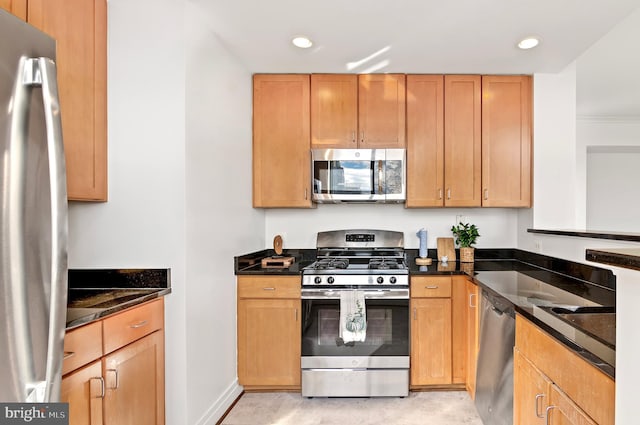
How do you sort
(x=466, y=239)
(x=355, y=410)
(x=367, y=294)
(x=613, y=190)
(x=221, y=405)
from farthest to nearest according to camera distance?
(x=613, y=190)
(x=466, y=239)
(x=367, y=294)
(x=355, y=410)
(x=221, y=405)

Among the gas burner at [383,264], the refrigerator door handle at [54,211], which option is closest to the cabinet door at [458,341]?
the gas burner at [383,264]

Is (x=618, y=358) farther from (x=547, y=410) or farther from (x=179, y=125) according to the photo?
(x=179, y=125)

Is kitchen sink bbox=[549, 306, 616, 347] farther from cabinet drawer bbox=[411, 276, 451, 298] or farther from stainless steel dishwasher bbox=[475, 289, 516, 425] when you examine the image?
cabinet drawer bbox=[411, 276, 451, 298]

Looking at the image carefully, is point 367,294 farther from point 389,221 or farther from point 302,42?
point 302,42

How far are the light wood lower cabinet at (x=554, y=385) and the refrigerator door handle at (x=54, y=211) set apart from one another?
159cm

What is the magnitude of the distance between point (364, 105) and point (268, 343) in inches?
81.4

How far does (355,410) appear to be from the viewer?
253 centimetres

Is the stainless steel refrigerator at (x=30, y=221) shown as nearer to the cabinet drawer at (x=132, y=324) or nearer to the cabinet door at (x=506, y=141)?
the cabinet drawer at (x=132, y=324)

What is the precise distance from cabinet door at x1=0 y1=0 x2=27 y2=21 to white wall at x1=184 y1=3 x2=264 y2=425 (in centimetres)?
73

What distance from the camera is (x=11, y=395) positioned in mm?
961

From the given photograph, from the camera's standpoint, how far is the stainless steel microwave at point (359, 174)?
298 cm

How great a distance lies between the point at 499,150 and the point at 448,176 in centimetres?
47

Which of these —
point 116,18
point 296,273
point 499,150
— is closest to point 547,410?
point 296,273

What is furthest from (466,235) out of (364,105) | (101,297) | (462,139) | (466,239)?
(101,297)
